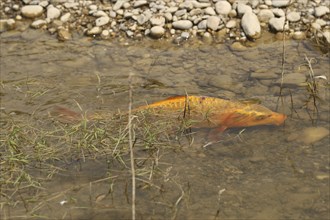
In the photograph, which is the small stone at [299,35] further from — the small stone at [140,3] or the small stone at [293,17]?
the small stone at [140,3]

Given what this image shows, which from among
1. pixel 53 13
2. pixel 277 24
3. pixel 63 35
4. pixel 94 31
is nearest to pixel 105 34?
pixel 94 31

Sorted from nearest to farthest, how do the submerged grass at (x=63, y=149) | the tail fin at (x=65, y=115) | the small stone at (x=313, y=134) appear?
the submerged grass at (x=63, y=149) < the small stone at (x=313, y=134) < the tail fin at (x=65, y=115)

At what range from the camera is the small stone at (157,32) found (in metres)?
6.56

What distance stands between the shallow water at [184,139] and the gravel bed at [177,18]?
17cm

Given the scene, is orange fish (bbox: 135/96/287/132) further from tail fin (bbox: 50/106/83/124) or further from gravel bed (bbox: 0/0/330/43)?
gravel bed (bbox: 0/0/330/43)

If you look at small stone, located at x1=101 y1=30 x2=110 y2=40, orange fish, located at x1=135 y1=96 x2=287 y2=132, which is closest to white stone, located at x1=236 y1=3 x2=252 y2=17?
small stone, located at x1=101 y1=30 x2=110 y2=40

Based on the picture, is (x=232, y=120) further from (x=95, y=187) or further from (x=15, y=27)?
(x=15, y=27)

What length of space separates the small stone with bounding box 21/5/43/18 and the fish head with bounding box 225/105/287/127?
307cm

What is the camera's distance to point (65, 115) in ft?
16.8

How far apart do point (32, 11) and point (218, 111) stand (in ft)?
9.80

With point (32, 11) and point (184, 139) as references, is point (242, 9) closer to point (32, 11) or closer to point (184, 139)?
point (184, 139)

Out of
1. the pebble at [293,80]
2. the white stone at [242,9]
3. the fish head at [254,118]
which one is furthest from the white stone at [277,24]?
the fish head at [254,118]

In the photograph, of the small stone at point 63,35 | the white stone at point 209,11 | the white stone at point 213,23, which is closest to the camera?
the white stone at point 213,23

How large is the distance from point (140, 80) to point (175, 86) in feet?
1.19
